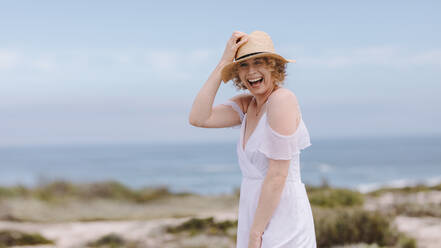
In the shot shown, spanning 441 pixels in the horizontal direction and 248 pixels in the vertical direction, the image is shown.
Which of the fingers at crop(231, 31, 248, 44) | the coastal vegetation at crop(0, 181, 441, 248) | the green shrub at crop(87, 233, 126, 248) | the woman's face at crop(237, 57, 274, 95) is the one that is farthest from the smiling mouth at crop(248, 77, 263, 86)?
the green shrub at crop(87, 233, 126, 248)

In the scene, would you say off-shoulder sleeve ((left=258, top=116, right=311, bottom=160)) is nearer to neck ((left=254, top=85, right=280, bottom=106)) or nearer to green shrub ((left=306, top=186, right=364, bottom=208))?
neck ((left=254, top=85, right=280, bottom=106))

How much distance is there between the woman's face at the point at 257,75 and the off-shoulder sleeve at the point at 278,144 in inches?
6.8

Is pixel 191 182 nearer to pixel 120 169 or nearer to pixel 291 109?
pixel 120 169

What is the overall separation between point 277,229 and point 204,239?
3947mm

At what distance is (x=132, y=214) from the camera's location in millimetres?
9617

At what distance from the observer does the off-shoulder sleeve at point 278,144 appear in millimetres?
1829

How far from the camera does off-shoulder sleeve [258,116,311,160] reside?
6.00 feet

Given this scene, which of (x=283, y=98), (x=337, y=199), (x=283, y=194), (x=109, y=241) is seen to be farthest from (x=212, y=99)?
(x=337, y=199)


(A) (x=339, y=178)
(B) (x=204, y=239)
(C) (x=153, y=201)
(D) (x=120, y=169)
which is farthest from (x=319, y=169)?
(B) (x=204, y=239)

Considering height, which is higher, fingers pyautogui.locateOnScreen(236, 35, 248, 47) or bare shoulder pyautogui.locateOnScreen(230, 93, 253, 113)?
fingers pyautogui.locateOnScreen(236, 35, 248, 47)

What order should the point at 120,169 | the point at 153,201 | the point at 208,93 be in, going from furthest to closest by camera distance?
the point at 120,169 < the point at 153,201 < the point at 208,93

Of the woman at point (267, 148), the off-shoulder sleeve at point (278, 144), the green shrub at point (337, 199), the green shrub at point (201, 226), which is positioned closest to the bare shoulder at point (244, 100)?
the woman at point (267, 148)

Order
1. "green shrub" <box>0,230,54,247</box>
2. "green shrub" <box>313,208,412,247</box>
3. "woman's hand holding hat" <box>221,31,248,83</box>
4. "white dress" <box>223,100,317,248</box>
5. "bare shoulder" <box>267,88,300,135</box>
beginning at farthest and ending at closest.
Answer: "green shrub" <box>0,230,54,247</box>
"green shrub" <box>313,208,412,247</box>
"woman's hand holding hat" <box>221,31,248,83</box>
"white dress" <box>223,100,317,248</box>
"bare shoulder" <box>267,88,300,135</box>

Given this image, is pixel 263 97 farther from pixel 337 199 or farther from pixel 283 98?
pixel 337 199
